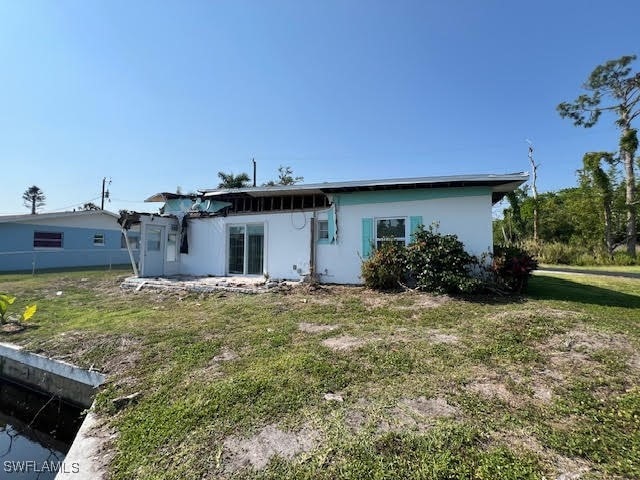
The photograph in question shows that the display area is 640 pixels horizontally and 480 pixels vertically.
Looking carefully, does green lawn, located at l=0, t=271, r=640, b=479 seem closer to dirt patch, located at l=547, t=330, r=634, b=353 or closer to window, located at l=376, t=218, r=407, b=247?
dirt patch, located at l=547, t=330, r=634, b=353

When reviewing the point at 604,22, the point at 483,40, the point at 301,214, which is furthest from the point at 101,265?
the point at 604,22

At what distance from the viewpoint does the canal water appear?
3.51 metres

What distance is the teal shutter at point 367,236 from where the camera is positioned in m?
9.62

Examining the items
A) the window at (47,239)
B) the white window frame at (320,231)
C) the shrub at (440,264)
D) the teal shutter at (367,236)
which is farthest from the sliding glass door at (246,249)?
the window at (47,239)

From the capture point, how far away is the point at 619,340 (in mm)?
4477

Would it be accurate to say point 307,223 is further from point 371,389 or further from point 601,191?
point 601,191

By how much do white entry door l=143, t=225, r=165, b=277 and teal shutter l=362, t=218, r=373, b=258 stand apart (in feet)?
25.5

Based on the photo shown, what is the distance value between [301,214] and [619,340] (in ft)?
27.0

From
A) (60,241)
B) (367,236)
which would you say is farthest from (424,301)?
(60,241)

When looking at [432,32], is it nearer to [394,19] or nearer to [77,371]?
[394,19]

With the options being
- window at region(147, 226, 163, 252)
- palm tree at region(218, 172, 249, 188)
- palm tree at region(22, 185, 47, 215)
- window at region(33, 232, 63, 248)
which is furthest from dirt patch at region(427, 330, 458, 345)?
palm tree at region(22, 185, 47, 215)

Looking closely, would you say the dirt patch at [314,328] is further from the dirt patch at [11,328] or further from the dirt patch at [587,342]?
the dirt patch at [11,328]

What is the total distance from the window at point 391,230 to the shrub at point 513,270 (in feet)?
8.31

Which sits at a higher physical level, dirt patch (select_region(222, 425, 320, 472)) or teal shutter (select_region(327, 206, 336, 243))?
teal shutter (select_region(327, 206, 336, 243))
